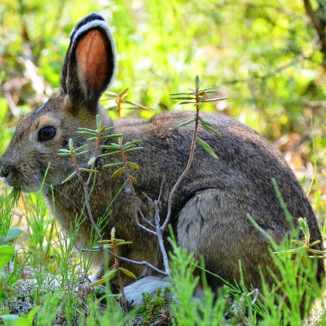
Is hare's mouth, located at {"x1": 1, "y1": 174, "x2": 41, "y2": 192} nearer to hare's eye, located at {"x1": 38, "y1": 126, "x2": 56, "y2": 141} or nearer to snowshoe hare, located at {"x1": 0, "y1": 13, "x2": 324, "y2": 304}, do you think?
snowshoe hare, located at {"x1": 0, "y1": 13, "x2": 324, "y2": 304}

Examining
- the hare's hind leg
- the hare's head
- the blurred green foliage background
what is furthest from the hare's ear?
the blurred green foliage background

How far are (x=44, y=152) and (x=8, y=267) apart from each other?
1.07 m

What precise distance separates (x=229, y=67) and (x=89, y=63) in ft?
12.1

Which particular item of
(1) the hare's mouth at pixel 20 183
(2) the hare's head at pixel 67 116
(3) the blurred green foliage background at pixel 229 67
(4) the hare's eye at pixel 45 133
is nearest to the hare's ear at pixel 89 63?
(2) the hare's head at pixel 67 116

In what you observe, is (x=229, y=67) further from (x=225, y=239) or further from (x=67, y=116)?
(x=225, y=239)

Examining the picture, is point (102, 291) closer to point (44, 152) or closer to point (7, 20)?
point (44, 152)

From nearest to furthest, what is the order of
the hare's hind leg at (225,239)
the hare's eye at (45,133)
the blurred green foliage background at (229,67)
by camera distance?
the hare's hind leg at (225,239) < the hare's eye at (45,133) < the blurred green foliage background at (229,67)

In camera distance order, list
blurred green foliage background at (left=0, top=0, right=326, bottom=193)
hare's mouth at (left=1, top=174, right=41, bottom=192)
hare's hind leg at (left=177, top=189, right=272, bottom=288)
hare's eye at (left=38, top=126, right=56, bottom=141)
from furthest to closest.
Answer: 1. blurred green foliage background at (left=0, top=0, right=326, bottom=193)
2. hare's eye at (left=38, top=126, right=56, bottom=141)
3. hare's mouth at (left=1, top=174, right=41, bottom=192)
4. hare's hind leg at (left=177, top=189, right=272, bottom=288)

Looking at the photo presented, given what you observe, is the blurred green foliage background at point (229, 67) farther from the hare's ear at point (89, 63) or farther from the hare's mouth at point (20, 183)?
the hare's mouth at point (20, 183)

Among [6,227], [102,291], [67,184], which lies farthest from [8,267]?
[67,184]

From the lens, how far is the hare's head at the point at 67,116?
5188 mm

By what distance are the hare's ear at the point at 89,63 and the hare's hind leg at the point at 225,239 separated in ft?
4.04

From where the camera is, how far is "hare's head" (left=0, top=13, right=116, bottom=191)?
5.19 metres

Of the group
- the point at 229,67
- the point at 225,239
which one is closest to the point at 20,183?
the point at 225,239
